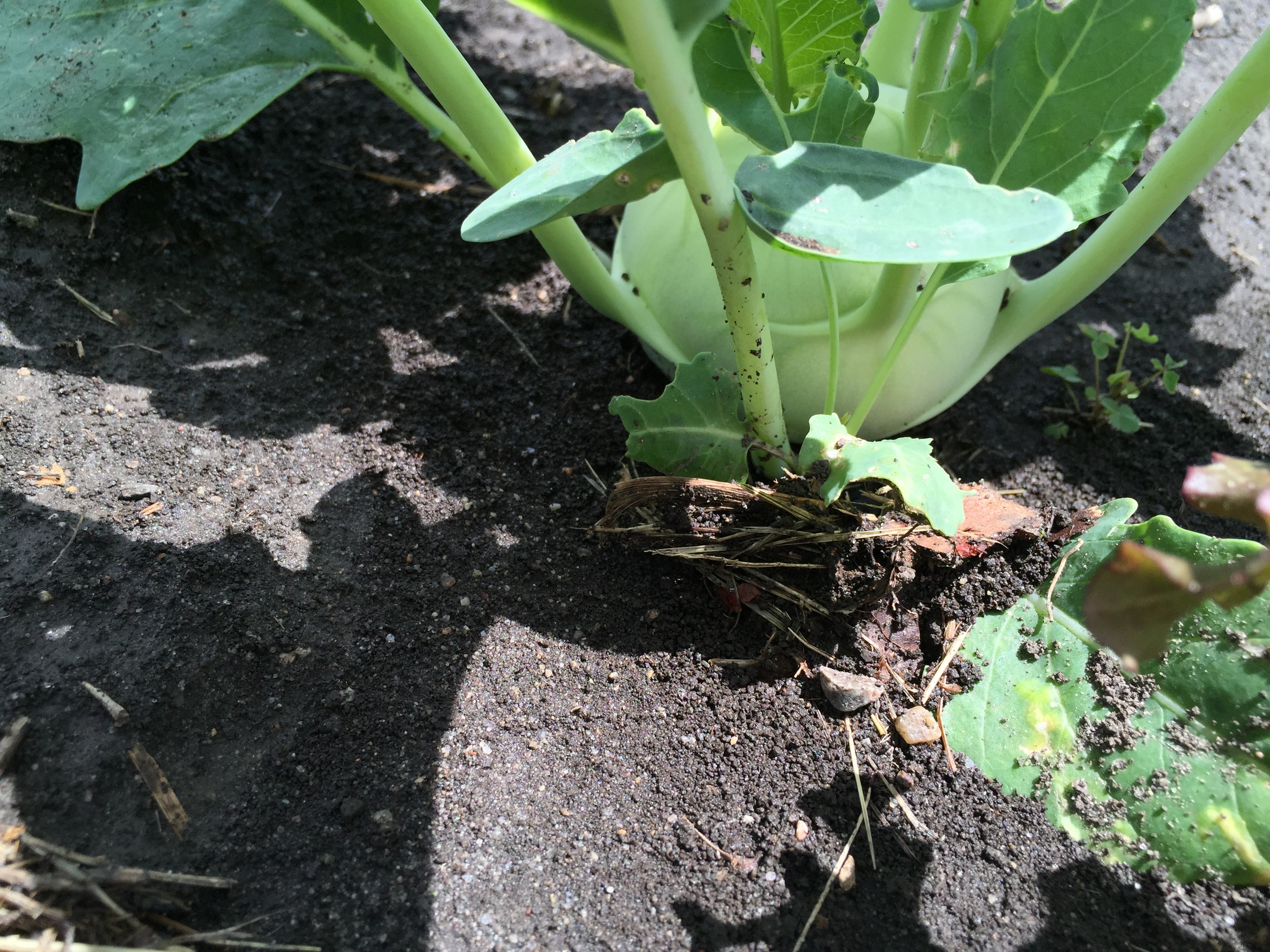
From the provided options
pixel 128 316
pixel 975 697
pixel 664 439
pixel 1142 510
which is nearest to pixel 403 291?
pixel 128 316

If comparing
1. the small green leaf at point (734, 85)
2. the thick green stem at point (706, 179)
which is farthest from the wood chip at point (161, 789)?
the small green leaf at point (734, 85)

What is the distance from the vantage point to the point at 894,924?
0.75 meters

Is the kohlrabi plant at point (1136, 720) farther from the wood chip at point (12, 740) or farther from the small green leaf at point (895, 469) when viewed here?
the wood chip at point (12, 740)

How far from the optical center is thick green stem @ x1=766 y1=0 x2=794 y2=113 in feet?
2.78

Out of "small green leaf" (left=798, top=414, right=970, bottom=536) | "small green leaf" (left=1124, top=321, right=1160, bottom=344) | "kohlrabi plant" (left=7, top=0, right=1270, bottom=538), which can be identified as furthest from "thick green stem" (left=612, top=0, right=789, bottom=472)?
"small green leaf" (left=1124, top=321, right=1160, bottom=344)

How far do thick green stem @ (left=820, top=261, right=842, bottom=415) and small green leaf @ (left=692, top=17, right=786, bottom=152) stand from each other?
0.48ft

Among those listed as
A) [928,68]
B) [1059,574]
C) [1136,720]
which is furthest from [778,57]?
[1136,720]

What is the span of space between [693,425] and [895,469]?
27 centimetres

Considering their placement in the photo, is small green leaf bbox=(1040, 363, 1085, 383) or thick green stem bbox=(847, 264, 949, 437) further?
small green leaf bbox=(1040, 363, 1085, 383)

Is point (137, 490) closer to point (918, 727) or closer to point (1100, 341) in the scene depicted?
point (918, 727)

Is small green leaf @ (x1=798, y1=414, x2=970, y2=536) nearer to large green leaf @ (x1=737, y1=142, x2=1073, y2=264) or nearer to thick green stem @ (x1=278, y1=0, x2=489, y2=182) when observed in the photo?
large green leaf @ (x1=737, y1=142, x2=1073, y2=264)

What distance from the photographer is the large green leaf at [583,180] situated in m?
0.67

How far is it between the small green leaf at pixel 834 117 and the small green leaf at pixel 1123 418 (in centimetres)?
60

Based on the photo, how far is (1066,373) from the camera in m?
1.20
